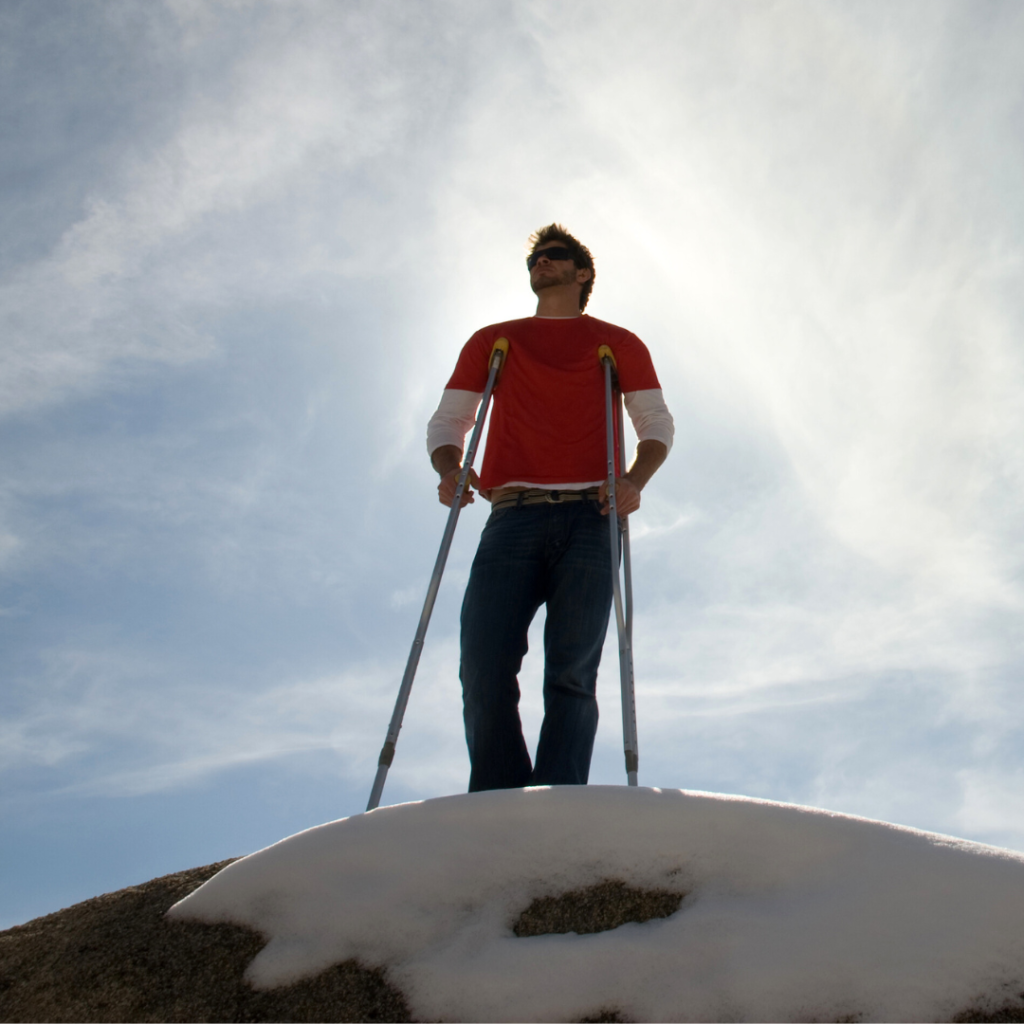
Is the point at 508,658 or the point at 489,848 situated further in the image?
the point at 508,658

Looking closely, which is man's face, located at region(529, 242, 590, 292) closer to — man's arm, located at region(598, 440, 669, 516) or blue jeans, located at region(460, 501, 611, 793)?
man's arm, located at region(598, 440, 669, 516)

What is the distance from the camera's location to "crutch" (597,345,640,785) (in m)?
3.43

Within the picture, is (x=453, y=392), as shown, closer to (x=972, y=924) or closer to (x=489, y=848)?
(x=489, y=848)

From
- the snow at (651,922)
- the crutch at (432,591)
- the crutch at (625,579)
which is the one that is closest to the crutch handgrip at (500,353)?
the crutch at (432,591)

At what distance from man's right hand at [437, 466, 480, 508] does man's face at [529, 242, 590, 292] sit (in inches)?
51.4

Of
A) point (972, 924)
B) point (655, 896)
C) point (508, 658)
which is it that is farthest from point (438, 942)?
point (508, 658)

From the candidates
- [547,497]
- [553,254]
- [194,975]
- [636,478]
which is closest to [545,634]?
[547,497]

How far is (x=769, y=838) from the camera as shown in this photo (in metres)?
2.09

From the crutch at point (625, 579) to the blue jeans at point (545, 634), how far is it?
71 millimetres

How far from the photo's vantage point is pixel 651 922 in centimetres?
198

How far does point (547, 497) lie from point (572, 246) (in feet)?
5.78

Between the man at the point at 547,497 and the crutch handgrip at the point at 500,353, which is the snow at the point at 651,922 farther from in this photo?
the crutch handgrip at the point at 500,353

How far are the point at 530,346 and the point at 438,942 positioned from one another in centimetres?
316

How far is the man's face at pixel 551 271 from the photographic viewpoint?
492 centimetres
